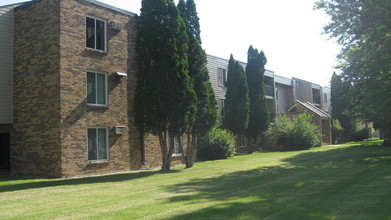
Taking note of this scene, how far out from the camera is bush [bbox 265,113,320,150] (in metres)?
31.5

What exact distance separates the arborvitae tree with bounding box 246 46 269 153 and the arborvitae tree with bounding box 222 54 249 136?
2.04 metres

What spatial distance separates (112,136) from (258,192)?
9685mm

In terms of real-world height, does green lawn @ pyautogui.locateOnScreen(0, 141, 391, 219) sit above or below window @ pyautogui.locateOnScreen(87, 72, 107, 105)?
below

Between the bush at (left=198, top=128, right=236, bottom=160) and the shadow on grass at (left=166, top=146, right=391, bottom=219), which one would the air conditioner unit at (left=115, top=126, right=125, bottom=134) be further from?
the bush at (left=198, top=128, right=236, bottom=160)

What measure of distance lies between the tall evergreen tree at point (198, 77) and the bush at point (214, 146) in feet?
18.4

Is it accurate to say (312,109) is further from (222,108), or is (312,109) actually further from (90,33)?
(90,33)

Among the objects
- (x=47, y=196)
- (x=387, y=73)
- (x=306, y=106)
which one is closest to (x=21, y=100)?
(x=47, y=196)

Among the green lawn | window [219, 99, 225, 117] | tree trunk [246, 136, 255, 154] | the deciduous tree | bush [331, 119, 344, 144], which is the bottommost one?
the green lawn

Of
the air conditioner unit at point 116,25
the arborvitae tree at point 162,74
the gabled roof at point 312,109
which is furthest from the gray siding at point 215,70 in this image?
the gabled roof at point 312,109

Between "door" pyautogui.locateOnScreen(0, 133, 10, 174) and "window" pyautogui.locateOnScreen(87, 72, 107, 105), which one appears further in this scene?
"door" pyautogui.locateOnScreen(0, 133, 10, 174)

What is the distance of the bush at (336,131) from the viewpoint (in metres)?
40.9

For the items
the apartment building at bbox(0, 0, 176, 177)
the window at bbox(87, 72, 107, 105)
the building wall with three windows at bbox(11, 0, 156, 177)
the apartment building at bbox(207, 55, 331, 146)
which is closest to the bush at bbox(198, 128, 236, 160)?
the apartment building at bbox(207, 55, 331, 146)

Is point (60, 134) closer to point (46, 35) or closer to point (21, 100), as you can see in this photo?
point (21, 100)

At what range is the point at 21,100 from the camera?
16.6 meters
